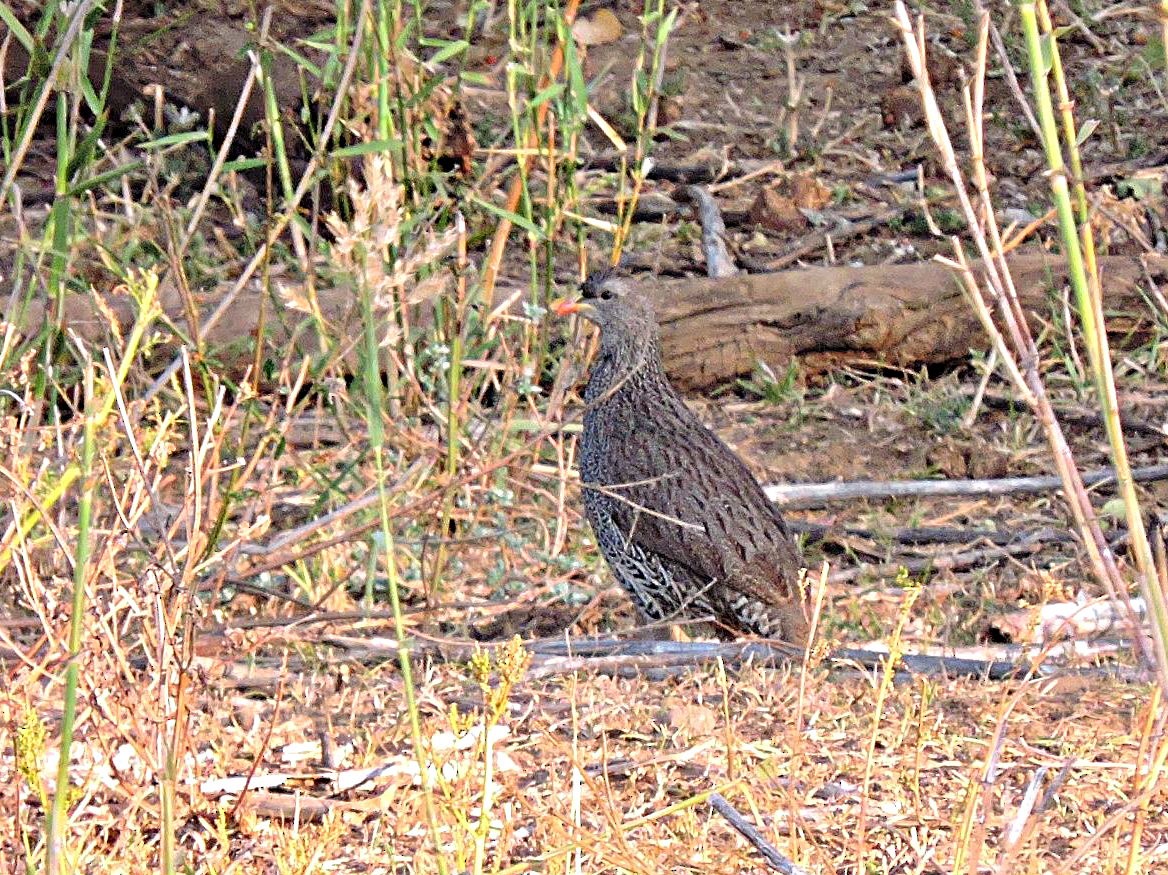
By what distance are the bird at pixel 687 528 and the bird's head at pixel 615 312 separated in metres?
0.34

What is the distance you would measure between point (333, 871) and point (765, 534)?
7.44ft

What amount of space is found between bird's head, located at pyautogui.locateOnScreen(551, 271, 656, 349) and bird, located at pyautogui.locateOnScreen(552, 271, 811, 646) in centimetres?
34

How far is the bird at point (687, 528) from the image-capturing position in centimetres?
501

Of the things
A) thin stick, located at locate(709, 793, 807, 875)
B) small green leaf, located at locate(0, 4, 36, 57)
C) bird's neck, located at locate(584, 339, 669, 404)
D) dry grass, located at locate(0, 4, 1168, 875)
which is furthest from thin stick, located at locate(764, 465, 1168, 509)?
thin stick, located at locate(709, 793, 807, 875)

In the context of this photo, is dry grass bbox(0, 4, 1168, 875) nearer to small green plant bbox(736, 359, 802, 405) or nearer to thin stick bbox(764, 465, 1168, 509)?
thin stick bbox(764, 465, 1168, 509)

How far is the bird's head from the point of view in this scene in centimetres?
585

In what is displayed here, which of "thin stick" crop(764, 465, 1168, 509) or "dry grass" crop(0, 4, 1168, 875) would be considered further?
"thin stick" crop(764, 465, 1168, 509)

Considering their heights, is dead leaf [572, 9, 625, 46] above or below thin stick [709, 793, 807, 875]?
above

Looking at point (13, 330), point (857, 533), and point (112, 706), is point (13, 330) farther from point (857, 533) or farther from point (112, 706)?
point (857, 533)

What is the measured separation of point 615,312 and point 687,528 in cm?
103

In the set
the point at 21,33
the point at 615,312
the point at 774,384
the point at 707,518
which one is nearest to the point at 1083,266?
the point at 21,33

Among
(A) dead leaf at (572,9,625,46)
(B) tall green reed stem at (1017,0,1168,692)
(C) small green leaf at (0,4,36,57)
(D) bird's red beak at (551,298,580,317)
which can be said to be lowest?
(D) bird's red beak at (551,298,580,317)

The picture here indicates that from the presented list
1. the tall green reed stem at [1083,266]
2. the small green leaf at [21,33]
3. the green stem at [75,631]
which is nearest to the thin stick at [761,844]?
the tall green reed stem at [1083,266]

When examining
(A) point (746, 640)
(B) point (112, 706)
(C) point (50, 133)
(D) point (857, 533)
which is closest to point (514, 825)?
(B) point (112, 706)
